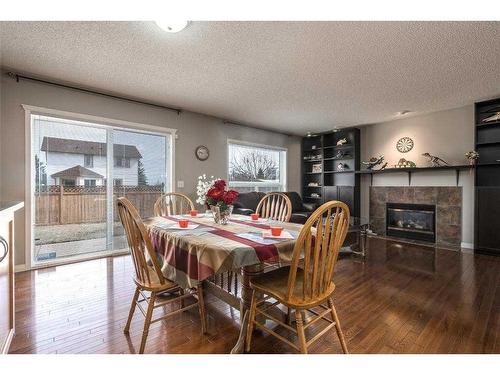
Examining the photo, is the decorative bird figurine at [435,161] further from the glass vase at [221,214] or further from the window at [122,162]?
the window at [122,162]

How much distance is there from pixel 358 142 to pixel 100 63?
5016 millimetres

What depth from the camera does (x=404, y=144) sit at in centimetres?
491

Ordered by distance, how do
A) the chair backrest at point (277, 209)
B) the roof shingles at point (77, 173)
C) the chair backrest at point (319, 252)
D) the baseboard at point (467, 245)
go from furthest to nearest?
the baseboard at point (467, 245) < the roof shingles at point (77, 173) < the chair backrest at point (277, 209) < the chair backrest at point (319, 252)

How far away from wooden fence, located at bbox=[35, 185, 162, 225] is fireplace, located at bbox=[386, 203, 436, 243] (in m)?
4.86

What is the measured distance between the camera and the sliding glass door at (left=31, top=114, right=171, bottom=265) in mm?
3174

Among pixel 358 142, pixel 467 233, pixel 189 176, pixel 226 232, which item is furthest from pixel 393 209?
pixel 226 232

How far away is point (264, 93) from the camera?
11.6 feet

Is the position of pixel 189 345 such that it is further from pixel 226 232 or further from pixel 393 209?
pixel 393 209

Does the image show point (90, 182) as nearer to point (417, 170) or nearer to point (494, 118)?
point (417, 170)

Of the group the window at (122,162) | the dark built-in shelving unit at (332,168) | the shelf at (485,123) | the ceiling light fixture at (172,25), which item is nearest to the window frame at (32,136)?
the window at (122,162)

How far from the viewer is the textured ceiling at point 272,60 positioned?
6.88 feet

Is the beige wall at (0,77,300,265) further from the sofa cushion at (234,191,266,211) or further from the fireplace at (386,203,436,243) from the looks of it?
the fireplace at (386,203,436,243)

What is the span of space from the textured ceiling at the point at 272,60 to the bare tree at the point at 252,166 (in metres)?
1.56
